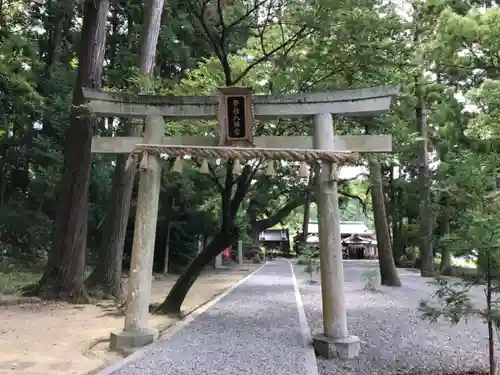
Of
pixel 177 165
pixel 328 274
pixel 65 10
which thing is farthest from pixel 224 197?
pixel 65 10

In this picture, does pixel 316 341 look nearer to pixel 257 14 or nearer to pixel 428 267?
pixel 257 14

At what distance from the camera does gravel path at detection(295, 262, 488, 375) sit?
590 centimetres

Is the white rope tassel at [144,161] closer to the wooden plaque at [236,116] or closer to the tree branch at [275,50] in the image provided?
the wooden plaque at [236,116]

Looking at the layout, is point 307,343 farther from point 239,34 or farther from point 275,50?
point 239,34

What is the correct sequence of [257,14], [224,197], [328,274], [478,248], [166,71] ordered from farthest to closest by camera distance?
[166,71] → [224,197] → [257,14] → [328,274] → [478,248]

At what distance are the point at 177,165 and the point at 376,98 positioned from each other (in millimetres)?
2852

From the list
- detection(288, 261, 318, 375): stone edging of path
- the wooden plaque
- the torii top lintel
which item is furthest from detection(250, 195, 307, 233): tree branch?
the wooden plaque

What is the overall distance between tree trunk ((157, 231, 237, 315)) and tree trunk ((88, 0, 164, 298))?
132 inches

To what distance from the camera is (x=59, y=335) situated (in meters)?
7.50

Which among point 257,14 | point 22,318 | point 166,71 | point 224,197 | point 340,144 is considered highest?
point 166,71

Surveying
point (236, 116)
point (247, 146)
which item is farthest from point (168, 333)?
point (236, 116)

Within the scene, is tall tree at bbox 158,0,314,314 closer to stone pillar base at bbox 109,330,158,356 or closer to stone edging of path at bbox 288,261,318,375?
stone edging of path at bbox 288,261,318,375

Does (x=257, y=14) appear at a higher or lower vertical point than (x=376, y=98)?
higher

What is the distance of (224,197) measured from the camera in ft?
28.3
